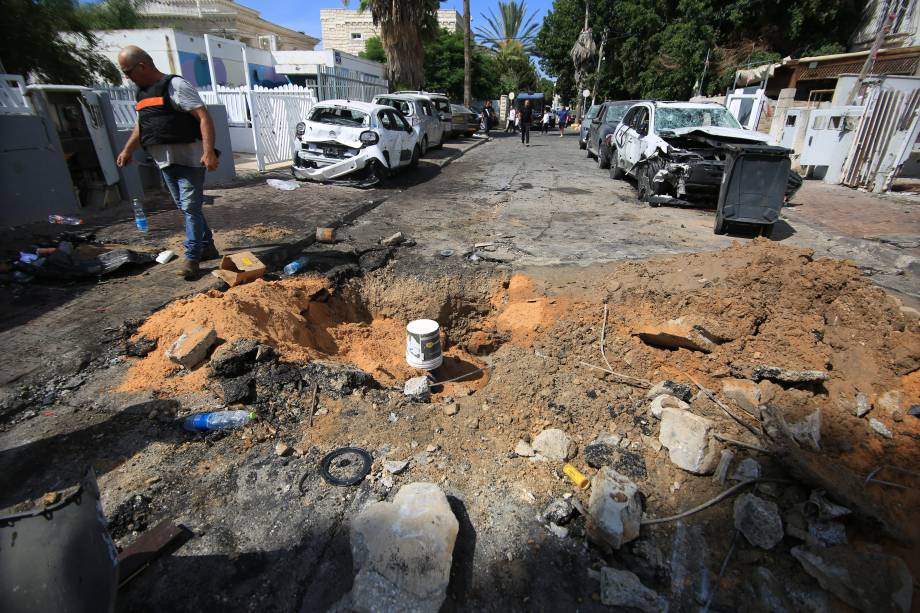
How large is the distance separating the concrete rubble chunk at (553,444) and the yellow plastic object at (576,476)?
0.10 metres

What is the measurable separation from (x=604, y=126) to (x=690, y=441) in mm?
13227

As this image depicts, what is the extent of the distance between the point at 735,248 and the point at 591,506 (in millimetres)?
3828

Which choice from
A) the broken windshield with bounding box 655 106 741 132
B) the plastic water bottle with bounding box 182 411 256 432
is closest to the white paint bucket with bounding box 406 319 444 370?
the plastic water bottle with bounding box 182 411 256 432

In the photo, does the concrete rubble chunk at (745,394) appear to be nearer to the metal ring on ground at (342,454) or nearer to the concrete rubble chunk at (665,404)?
the concrete rubble chunk at (665,404)

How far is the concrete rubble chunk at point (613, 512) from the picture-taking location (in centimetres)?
211

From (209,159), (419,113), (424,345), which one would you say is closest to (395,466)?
(424,345)

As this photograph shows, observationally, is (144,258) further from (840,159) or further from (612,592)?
(840,159)

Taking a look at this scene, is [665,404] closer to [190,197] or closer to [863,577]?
[863,577]

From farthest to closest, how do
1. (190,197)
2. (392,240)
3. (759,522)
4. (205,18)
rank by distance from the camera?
(205,18)
(392,240)
(190,197)
(759,522)

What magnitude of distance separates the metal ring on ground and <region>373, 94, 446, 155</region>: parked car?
11.7 metres

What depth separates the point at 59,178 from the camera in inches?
265

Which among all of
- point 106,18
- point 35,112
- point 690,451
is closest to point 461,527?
point 690,451

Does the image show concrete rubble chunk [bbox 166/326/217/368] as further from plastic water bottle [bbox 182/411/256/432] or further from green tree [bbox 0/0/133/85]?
green tree [bbox 0/0/133/85]

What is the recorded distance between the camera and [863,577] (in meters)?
1.90
